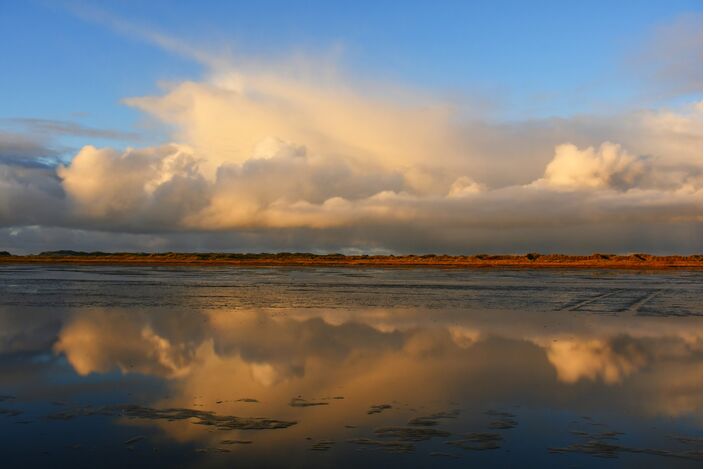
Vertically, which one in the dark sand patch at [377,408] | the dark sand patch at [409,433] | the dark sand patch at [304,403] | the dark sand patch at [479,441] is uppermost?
the dark sand patch at [377,408]

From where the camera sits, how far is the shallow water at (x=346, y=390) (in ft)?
26.7

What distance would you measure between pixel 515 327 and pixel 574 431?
11.2 m

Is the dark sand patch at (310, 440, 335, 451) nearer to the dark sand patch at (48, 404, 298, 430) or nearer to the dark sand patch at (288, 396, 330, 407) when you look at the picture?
the dark sand patch at (48, 404, 298, 430)

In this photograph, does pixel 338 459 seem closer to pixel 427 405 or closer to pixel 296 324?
pixel 427 405

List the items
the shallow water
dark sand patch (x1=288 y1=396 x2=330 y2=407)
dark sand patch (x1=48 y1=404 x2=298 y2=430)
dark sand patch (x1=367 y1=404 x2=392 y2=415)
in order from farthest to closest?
dark sand patch (x1=288 y1=396 x2=330 y2=407) → dark sand patch (x1=367 y1=404 x2=392 y2=415) → dark sand patch (x1=48 y1=404 x2=298 y2=430) → the shallow water

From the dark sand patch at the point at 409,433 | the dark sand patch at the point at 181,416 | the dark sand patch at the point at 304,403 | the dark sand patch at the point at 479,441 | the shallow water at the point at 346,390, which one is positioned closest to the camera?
the shallow water at the point at 346,390

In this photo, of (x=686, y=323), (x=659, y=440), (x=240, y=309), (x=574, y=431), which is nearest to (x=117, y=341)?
(x=240, y=309)

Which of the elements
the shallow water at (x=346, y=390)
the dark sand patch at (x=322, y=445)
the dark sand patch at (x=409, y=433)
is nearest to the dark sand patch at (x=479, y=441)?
the shallow water at (x=346, y=390)

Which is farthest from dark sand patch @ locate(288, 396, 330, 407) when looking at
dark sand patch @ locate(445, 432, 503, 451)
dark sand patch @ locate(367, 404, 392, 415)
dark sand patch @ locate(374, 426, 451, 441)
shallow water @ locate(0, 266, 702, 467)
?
dark sand patch @ locate(445, 432, 503, 451)

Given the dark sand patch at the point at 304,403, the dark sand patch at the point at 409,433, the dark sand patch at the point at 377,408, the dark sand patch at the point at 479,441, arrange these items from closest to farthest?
the dark sand patch at the point at 479,441 → the dark sand patch at the point at 409,433 → the dark sand patch at the point at 377,408 → the dark sand patch at the point at 304,403

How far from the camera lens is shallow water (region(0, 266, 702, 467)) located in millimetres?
8133

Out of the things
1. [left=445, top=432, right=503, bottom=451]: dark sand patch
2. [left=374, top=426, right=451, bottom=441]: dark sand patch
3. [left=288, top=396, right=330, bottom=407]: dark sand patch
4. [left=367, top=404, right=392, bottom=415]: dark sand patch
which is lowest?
[left=445, top=432, right=503, bottom=451]: dark sand patch

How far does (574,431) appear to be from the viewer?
912cm

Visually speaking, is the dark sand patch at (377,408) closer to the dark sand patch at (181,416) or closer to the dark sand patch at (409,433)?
the dark sand patch at (409,433)
